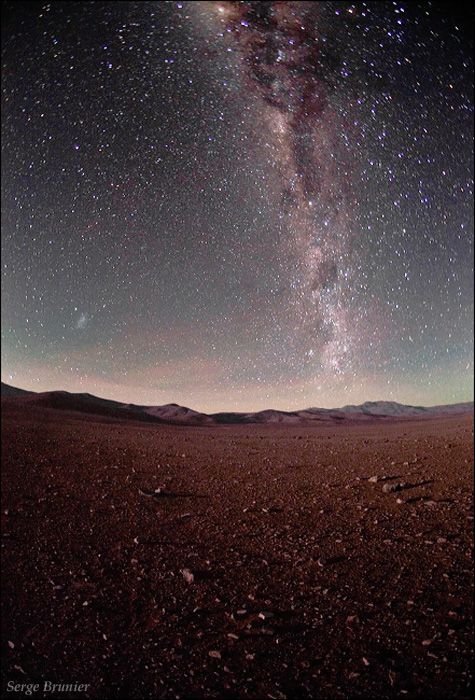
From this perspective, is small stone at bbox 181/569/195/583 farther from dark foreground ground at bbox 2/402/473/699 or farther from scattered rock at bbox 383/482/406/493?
scattered rock at bbox 383/482/406/493

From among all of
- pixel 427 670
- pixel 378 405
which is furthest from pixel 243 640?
pixel 378 405

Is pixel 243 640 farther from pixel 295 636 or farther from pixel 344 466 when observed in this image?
pixel 344 466

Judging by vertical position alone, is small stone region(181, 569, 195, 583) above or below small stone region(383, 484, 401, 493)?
below

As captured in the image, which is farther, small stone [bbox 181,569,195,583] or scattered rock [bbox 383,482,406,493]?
scattered rock [bbox 383,482,406,493]

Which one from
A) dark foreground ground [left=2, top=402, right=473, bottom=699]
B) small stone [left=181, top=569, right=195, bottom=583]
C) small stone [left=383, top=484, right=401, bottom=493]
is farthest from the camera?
small stone [left=383, top=484, right=401, bottom=493]

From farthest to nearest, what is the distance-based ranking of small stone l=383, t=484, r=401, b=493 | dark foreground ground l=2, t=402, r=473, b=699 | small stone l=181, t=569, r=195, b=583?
small stone l=383, t=484, r=401, b=493, small stone l=181, t=569, r=195, b=583, dark foreground ground l=2, t=402, r=473, b=699

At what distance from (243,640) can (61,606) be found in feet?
5.25

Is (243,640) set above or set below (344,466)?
below

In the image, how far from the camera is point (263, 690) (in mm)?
2361

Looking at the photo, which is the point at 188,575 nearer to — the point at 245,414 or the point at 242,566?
the point at 242,566

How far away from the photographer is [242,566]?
3.47 m

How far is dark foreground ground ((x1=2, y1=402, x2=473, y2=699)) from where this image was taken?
2.48 meters

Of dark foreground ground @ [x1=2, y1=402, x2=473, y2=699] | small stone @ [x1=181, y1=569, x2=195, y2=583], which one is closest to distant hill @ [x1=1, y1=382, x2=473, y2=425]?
dark foreground ground @ [x1=2, y1=402, x2=473, y2=699]

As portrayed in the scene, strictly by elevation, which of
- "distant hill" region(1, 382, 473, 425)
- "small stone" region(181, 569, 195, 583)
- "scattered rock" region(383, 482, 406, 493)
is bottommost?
"small stone" region(181, 569, 195, 583)
